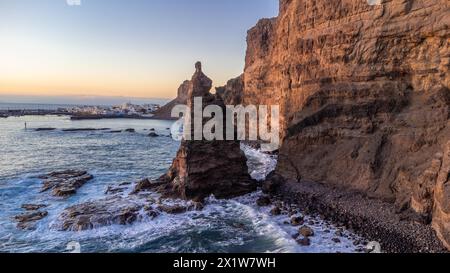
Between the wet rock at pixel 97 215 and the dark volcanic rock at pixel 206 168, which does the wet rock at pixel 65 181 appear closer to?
the wet rock at pixel 97 215

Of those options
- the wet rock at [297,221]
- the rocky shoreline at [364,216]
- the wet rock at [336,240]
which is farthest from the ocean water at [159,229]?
the rocky shoreline at [364,216]

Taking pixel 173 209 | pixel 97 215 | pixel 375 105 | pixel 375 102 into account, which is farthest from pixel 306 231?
pixel 97 215

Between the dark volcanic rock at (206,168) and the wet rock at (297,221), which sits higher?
the dark volcanic rock at (206,168)

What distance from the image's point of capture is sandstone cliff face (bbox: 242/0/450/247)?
22250 millimetres

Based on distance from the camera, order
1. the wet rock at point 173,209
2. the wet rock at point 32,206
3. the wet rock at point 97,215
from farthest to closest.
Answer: the wet rock at point 32,206 < the wet rock at point 173,209 < the wet rock at point 97,215

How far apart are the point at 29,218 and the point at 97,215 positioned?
15.9 feet

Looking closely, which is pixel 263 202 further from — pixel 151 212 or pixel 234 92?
pixel 234 92

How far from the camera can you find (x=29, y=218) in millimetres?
23656

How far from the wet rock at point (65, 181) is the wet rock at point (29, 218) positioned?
466 cm

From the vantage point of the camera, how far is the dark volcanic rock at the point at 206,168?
1074 inches

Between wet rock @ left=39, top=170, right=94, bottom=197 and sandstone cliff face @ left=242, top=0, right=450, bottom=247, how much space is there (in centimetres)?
1871

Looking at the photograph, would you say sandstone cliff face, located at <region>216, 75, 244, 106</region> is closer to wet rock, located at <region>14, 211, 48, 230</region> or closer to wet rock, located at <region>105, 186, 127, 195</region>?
wet rock, located at <region>105, 186, 127, 195</region>
